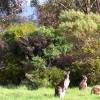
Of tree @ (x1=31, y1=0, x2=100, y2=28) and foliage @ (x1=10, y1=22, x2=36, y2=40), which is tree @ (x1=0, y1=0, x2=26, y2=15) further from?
foliage @ (x1=10, y1=22, x2=36, y2=40)

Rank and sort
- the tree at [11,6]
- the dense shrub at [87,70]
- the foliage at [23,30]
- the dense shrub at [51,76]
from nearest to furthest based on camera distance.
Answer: the dense shrub at [87,70], the dense shrub at [51,76], the foliage at [23,30], the tree at [11,6]

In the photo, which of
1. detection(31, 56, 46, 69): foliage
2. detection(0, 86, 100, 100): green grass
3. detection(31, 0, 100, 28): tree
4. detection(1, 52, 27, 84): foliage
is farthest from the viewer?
detection(31, 0, 100, 28): tree

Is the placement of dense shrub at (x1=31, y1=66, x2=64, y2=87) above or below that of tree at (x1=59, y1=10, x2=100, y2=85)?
below

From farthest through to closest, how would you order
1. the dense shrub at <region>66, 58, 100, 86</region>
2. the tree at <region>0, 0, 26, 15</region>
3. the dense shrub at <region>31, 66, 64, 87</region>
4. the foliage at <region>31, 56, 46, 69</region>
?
the tree at <region>0, 0, 26, 15</region>, the foliage at <region>31, 56, 46, 69</region>, the dense shrub at <region>31, 66, 64, 87</region>, the dense shrub at <region>66, 58, 100, 86</region>

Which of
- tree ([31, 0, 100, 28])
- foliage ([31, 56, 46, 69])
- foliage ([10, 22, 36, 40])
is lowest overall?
foliage ([31, 56, 46, 69])

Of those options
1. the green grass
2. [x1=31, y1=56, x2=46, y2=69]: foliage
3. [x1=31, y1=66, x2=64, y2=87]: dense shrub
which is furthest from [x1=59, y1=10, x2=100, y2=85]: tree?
the green grass

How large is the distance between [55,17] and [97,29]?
12574 mm

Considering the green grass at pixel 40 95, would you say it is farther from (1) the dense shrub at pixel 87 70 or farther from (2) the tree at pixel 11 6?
(2) the tree at pixel 11 6

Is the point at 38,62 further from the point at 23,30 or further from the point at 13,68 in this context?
the point at 23,30

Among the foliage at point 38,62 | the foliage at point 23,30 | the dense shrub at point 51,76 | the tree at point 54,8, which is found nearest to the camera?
the dense shrub at point 51,76

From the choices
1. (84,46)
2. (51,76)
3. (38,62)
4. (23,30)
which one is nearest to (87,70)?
(84,46)

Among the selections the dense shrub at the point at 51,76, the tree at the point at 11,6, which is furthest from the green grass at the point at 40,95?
the tree at the point at 11,6

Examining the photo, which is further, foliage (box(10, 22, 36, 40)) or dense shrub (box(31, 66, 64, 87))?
foliage (box(10, 22, 36, 40))

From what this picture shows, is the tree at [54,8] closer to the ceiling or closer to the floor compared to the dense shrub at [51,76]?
closer to the ceiling
